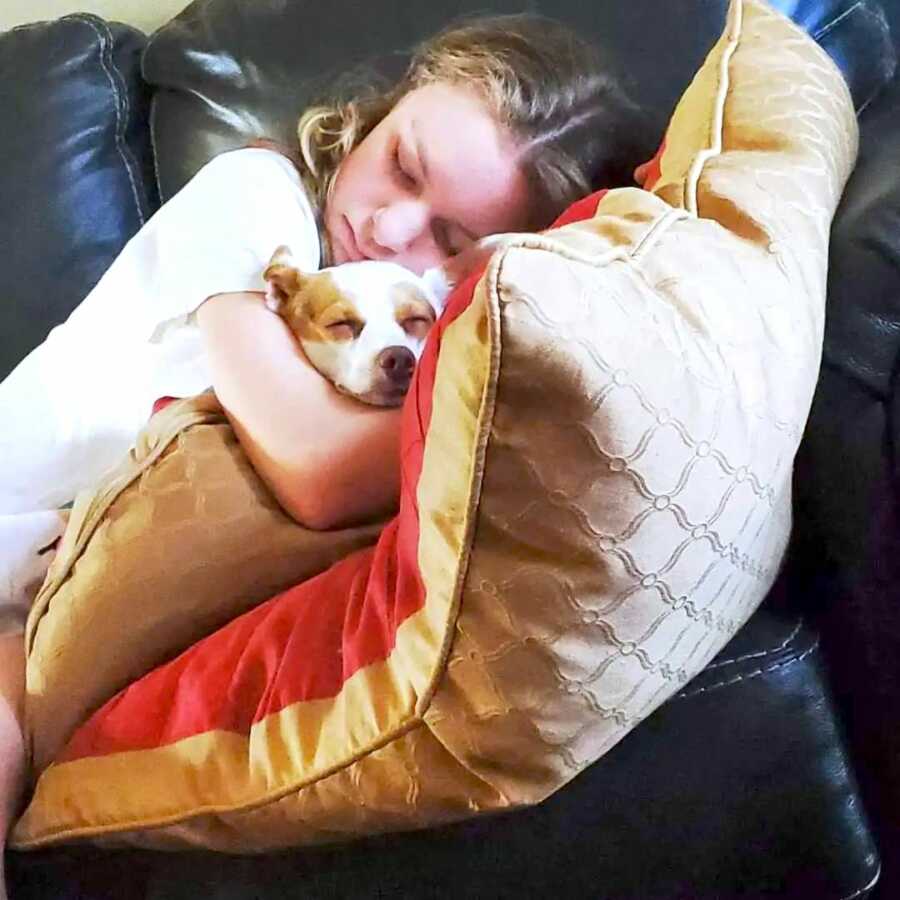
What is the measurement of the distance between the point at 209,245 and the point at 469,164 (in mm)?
246

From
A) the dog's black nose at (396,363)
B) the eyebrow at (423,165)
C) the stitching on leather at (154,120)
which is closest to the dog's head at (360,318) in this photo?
the dog's black nose at (396,363)

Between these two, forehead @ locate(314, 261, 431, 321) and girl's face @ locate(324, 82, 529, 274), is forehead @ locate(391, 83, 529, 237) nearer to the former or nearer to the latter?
girl's face @ locate(324, 82, 529, 274)

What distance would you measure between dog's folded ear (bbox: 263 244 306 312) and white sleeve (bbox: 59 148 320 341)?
3 cm

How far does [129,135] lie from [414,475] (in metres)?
1.06

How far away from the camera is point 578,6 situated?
4.46 ft

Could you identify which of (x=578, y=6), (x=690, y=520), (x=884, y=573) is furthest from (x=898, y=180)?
(x=578, y=6)

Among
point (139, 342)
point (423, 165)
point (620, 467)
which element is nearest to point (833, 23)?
point (423, 165)

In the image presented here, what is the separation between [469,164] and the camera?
3.62 feet

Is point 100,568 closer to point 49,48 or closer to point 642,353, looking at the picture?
point 642,353

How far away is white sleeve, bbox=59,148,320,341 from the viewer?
1.08 meters

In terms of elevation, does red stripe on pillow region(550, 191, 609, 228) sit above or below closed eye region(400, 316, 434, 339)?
above

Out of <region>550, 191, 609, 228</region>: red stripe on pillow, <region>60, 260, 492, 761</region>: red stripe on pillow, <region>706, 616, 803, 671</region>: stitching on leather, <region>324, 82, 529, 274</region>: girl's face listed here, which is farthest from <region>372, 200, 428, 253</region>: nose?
<region>706, 616, 803, 671</region>: stitching on leather

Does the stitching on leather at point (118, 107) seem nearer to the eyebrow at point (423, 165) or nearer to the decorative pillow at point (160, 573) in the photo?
the eyebrow at point (423, 165)

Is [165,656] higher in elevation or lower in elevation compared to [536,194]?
lower
